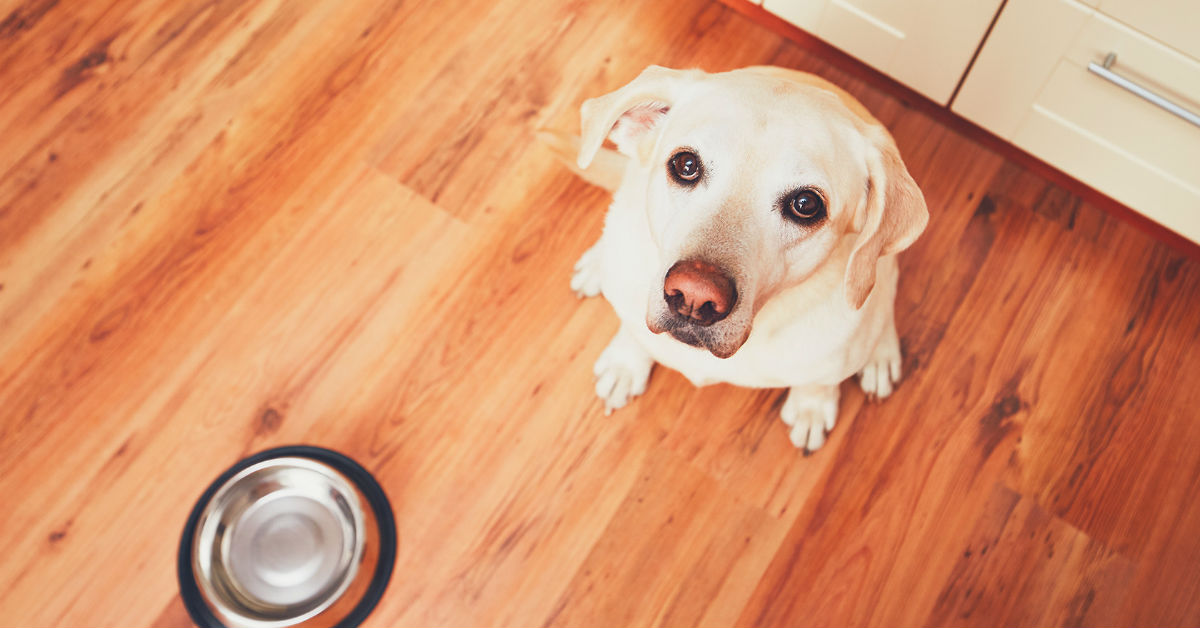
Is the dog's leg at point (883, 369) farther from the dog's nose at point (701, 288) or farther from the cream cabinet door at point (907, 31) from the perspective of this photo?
the dog's nose at point (701, 288)

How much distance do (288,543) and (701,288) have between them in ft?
4.34

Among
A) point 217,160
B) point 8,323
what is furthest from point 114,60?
point 8,323

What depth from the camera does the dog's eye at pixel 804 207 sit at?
1337mm

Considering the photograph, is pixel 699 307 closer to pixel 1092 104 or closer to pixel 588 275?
pixel 588 275

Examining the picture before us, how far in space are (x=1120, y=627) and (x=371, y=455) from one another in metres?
1.98

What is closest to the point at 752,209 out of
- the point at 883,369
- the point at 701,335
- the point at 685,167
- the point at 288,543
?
the point at 685,167

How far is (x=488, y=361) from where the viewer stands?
85.8 inches

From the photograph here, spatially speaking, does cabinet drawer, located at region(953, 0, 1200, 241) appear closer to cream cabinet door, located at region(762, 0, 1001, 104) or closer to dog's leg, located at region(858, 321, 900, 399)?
cream cabinet door, located at region(762, 0, 1001, 104)

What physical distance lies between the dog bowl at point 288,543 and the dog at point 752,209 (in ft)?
3.09

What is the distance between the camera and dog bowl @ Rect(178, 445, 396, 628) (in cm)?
192

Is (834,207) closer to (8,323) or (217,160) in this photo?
(217,160)

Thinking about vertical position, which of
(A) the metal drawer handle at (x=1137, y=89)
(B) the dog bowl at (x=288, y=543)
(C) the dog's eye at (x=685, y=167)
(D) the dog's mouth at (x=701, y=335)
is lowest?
(B) the dog bowl at (x=288, y=543)

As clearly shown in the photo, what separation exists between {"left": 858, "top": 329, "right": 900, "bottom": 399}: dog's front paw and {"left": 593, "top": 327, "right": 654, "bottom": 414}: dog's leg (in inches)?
22.9

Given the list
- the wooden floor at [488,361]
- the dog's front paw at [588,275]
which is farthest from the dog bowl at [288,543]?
the dog's front paw at [588,275]
